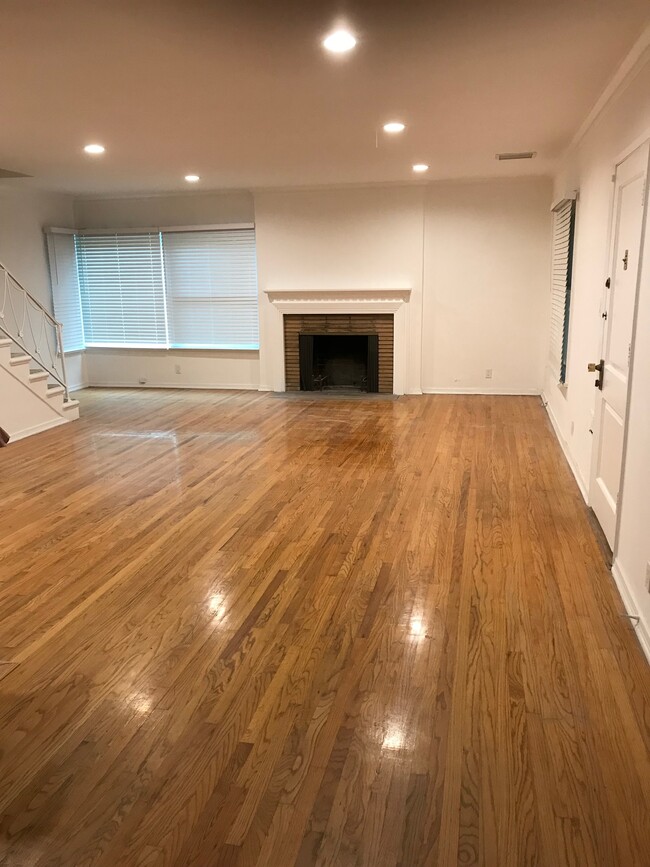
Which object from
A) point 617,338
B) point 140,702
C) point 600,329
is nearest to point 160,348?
point 600,329

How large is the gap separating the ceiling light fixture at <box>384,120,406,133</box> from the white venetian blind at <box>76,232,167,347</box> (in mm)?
4665

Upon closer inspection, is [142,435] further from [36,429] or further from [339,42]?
[339,42]

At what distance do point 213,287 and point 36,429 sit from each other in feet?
10.4

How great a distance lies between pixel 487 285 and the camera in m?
7.70

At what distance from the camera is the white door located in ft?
9.94

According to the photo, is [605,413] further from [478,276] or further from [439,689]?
[478,276]

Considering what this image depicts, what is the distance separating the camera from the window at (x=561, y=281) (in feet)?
18.2

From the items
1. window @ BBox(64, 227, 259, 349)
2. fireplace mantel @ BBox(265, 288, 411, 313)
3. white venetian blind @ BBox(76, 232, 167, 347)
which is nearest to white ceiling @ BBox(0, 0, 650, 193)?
fireplace mantel @ BBox(265, 288, 411, 313)

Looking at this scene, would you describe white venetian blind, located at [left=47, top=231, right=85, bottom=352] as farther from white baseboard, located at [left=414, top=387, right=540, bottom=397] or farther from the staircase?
white baseboard, located at [left=414, top=387, right=540, bottom=397]

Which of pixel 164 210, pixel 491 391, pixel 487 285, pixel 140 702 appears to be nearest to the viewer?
pixel 140 702

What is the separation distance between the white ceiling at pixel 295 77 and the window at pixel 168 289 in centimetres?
242

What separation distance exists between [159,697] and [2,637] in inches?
34.6

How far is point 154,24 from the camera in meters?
2.73

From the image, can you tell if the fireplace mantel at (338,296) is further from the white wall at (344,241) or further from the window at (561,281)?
the window at (561,281)
